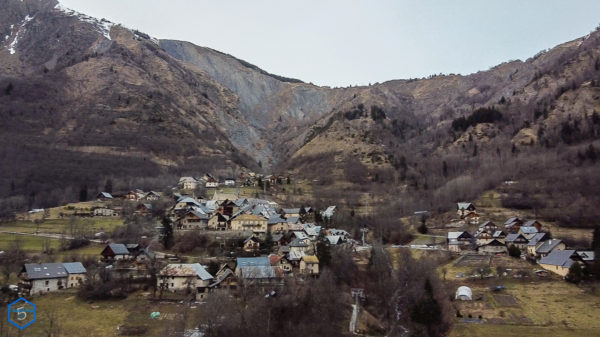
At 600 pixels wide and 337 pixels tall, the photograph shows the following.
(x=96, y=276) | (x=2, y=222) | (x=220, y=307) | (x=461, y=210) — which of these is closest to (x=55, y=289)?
(x=96, y=276)

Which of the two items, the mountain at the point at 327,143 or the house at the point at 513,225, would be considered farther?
the mountain at the point at 327,143

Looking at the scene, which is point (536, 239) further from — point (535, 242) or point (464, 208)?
point (464, 208)

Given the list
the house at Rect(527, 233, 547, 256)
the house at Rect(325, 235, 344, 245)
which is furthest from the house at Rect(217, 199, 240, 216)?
the house at Rect(527, 233, 547, 256)

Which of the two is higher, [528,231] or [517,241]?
[528,231]

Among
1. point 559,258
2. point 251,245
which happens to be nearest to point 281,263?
point 251,245

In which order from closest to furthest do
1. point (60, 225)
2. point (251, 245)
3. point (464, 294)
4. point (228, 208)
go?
1. point (464, 294)
2. point (251, 245)
3. point (60, 225)
4. point (228, 208)

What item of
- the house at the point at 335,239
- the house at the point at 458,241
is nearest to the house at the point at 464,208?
the house at the point at 458,241

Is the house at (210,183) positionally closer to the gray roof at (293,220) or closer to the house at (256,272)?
the gray roof at (293,220)
